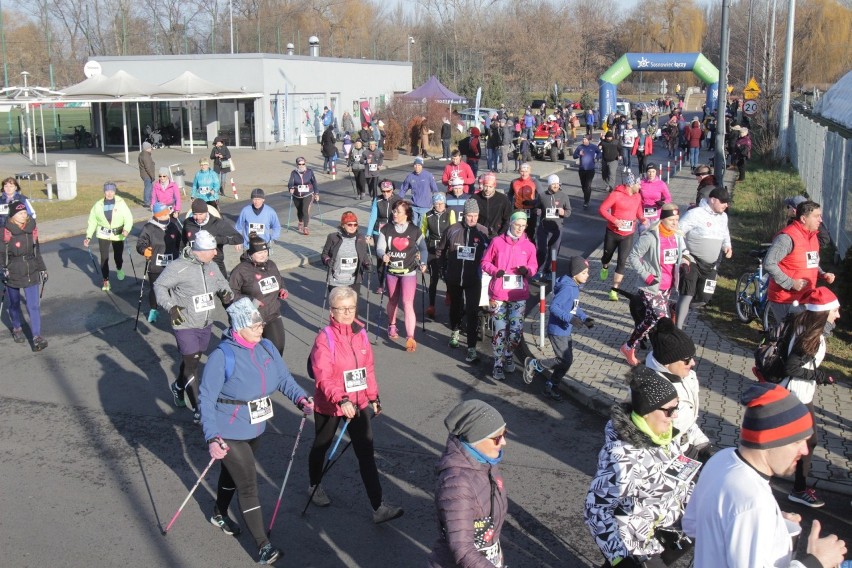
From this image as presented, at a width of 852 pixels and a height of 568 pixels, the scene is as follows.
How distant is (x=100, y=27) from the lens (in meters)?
72.6

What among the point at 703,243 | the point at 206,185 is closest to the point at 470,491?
the point at 703,243

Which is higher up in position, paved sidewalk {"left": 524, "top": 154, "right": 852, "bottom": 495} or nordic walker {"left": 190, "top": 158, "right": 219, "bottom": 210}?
nordic walker {"left": 190, "top": 158, "right": 219, "bottom": 210}

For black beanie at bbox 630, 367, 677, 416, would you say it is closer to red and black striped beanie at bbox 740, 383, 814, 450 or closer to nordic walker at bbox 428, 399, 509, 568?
Result: nordic walker at bbox 428, 399, 509, 568

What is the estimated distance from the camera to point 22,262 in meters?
11.3

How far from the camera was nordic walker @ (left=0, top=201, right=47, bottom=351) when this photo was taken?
37.0ft

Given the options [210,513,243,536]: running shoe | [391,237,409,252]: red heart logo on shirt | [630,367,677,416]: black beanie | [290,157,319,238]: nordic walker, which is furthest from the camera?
[290,157,319,238]: nordic walker

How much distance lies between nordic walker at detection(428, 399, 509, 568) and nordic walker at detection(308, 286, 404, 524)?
2.30 metres

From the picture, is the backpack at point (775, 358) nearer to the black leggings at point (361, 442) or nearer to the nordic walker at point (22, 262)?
the black leggings at point (361, 442)

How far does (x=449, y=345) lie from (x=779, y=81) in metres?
35.1

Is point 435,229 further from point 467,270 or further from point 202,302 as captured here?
point 202,302

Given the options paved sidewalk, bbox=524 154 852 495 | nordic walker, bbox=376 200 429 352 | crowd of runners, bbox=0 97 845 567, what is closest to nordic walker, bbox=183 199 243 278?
crowd of runners, bbox=0 97 845 567

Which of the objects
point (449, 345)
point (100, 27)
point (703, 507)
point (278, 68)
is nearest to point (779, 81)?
point (278, 68)

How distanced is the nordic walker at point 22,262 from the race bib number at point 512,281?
607 cm

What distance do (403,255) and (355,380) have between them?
4.70 meters
